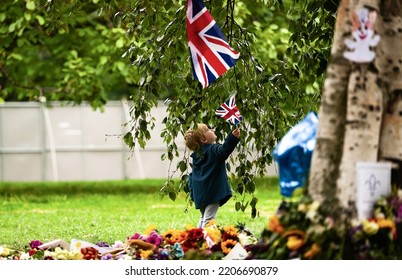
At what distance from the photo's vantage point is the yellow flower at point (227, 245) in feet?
17.1

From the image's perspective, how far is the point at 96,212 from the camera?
11.4 m

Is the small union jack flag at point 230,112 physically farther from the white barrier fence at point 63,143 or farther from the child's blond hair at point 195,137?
the white barrier fence at point 63,143

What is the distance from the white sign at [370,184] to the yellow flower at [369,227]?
32 millimetres

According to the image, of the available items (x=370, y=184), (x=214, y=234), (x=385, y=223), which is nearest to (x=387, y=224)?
(x=385, y=223)

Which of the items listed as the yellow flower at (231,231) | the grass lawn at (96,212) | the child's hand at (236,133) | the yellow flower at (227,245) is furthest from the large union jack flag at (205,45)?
the grass lawn at (96,212)

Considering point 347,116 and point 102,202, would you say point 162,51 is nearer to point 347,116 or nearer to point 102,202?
point 347,116

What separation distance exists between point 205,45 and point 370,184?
2077 mm

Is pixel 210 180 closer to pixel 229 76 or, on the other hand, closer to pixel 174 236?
pixel 229 76

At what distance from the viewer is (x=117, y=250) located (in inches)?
223

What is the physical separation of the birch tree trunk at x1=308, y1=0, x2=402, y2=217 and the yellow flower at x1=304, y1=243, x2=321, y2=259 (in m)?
0.16

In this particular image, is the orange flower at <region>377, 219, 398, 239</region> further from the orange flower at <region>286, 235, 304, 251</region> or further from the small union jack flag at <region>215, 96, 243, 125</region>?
the small union jack flag at <region>215, 96, 243, 125</region>

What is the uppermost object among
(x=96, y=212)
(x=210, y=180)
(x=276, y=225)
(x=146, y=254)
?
(x=276, y=225)

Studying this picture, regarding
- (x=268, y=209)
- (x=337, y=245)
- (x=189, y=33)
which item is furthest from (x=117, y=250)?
(x=268, y=209)

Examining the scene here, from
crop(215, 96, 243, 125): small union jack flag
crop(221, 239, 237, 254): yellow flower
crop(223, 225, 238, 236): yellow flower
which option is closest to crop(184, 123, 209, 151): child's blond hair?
crop(215, 96, 243, 125): small union jack flag
